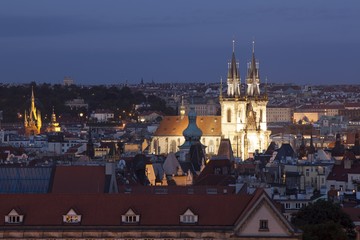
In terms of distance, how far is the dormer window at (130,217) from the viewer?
5056 cm

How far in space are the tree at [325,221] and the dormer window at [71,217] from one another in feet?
35.5

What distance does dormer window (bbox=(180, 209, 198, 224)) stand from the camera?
165 feet

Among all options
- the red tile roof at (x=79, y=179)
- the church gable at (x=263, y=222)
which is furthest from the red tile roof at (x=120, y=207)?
the red tile roof at (x=79, y=179)

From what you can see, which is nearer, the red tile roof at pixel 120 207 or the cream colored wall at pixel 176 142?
the red tile roof at pixel 120 207

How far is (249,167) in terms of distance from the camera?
11094 centimetres

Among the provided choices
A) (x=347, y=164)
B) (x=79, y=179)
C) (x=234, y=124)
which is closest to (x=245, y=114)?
(x=234, y=124)

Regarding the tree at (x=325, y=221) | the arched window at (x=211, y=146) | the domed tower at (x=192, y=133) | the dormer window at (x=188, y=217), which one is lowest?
the tree at (x=325, y=221)

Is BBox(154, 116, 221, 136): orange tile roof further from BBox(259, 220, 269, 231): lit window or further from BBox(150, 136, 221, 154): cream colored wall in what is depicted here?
BBox(259, 220, 269, 231): lit window

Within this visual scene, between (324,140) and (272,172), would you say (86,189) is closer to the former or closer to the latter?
(272,172)

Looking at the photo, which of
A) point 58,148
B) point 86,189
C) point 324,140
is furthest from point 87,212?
point 324,140

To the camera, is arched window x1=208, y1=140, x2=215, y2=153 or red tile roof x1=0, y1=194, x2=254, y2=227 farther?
arched window x1=208, y1=140, x2=215, y2=153

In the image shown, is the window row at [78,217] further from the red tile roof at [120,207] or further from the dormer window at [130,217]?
the red tile roof at [120,207]

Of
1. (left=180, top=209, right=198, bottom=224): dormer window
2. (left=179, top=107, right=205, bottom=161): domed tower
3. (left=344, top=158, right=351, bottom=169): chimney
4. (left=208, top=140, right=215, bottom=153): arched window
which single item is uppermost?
(left=179, top=107, right=205, bottom=161): domed tower

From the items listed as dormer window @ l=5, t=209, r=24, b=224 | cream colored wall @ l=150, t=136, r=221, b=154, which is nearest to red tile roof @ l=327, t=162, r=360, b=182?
dormer window @ l=5, t=209, r=24, b=224
